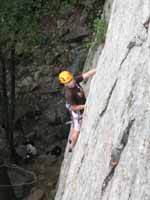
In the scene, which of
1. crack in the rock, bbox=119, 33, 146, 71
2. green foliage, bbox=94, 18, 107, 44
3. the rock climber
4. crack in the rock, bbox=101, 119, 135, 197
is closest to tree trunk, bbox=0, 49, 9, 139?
green foliage, bbox=94, 18, 107, 44

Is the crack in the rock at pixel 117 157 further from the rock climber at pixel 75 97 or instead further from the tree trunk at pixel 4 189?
the tree trunk at pixel 4 189

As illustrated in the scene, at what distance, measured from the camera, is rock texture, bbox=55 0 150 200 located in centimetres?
613

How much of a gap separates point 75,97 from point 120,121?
4140 millimetres

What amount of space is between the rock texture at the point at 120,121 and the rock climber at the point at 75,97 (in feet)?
2.21

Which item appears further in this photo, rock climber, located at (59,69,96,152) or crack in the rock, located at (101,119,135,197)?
rock climber, located at (59,69,96,152)

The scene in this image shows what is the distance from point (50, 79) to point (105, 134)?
638 inches

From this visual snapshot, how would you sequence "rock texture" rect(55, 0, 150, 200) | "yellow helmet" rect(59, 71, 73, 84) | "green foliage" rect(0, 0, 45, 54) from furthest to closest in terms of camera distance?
"green foliage" rect(0, 0, 45, 54) < "yellow helmet" rect(59, 71, 73, 84) < "rock texture" rect(55, 0, 150, 200)

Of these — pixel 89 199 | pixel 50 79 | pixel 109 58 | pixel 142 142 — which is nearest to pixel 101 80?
pixel 109 58

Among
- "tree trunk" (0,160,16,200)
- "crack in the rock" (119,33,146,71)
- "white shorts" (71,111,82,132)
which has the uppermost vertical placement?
Result: "crack in the rock" (119,33,146,71)

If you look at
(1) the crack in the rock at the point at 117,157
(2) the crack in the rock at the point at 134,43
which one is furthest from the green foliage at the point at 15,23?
(1) the crack in the rock at the point at 117,157

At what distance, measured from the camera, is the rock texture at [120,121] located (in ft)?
20.1

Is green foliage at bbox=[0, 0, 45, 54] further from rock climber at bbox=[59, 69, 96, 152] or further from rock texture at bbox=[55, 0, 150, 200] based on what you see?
rock texture at bbox=[55, 0, 150, 200]

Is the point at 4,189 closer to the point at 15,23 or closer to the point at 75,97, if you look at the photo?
the point at 15,23

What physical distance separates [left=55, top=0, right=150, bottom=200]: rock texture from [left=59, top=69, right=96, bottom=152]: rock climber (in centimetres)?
67
